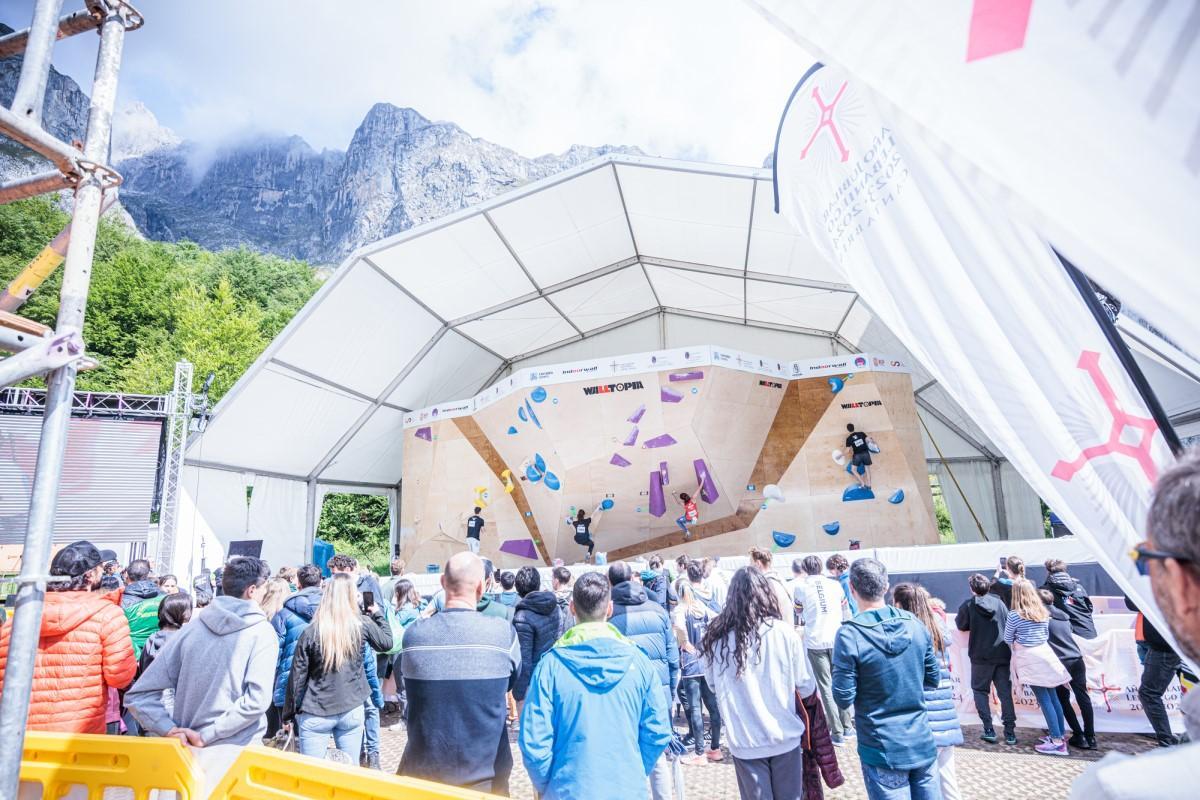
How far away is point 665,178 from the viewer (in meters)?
11.1

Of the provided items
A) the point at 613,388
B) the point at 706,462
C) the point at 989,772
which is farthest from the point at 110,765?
the point at 706,462

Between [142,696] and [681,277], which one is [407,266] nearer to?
[681,277]

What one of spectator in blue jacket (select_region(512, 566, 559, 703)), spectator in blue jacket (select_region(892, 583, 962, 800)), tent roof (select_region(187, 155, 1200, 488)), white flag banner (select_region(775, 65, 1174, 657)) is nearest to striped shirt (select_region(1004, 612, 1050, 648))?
spectator in blue jacket (select_region(892, 583, 962, 800))

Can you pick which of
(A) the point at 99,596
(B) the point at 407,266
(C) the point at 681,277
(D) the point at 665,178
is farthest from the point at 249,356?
(A) the point at 99,596

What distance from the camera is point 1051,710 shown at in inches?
179

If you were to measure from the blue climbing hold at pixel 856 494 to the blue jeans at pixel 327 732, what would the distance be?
37.4 feet

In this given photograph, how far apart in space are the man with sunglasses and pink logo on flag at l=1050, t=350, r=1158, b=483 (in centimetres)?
38

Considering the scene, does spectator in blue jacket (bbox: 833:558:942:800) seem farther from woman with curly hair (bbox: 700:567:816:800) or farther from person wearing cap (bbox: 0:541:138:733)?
person wearing cap (bbox: 0:541:138:733)

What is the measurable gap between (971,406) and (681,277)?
47.4 ft

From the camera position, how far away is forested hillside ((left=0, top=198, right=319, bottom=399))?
23500mm

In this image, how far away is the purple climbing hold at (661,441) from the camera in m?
13.1

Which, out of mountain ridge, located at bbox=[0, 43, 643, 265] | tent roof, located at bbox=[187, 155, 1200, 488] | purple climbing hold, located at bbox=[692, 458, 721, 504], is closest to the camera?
tent roof, located at bbox=[187, 155, 1200, 488]

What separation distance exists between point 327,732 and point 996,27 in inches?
146

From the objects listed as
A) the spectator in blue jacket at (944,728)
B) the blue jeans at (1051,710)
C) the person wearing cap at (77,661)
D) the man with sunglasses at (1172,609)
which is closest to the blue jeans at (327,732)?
the person wearing cap at (77,661)
